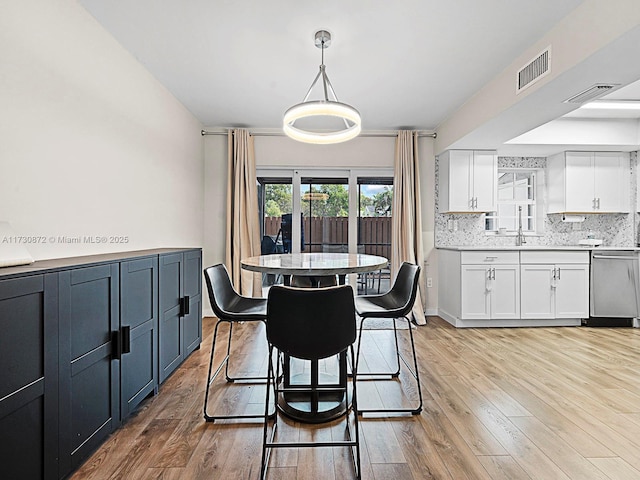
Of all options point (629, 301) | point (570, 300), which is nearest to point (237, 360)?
point (570, 300)

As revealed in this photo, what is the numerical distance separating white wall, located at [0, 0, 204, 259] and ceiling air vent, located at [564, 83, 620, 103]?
3390 millimetres

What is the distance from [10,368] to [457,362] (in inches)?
116

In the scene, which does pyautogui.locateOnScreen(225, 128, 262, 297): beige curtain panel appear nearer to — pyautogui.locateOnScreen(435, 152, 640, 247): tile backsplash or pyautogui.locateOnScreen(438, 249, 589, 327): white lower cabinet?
pyautogui.locateOnScreen(435, 152, 640, 247): tile backsplash

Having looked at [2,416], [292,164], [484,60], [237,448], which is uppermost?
[484,60]

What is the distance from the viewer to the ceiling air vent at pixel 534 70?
8.39 ft

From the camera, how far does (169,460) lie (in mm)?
1757

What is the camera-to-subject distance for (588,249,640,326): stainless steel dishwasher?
4.27 metres

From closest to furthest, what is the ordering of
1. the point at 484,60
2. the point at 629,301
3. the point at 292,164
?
the point at 484,60, the point at 629,301, the point at 292,164

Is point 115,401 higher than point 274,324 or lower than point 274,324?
lower

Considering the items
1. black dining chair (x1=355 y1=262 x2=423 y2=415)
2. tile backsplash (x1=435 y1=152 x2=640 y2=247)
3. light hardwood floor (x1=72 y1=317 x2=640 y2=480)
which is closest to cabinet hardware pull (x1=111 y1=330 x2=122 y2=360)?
light hardwood floor (x1=72 y1=317 x2=640 y2=480)

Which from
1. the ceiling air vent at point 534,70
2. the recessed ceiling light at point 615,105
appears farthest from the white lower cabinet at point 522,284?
the ceiling air vent at point 534,70

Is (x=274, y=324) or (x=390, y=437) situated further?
(x=390, y=437)

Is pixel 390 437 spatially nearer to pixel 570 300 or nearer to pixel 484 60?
pixel 484 60

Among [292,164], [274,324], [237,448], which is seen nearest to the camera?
[274,324]
